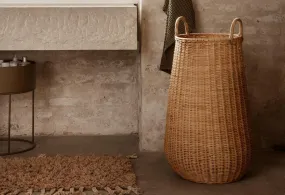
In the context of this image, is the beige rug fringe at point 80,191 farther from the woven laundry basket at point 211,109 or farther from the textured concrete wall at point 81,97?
the textured concrete wall at point 81,97

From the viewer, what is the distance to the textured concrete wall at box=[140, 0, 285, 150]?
3650 millimetres

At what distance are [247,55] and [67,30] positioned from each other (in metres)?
1.31

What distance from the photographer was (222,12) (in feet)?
12.0

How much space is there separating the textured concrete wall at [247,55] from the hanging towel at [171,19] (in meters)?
0.09

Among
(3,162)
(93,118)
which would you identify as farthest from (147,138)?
(3,162)

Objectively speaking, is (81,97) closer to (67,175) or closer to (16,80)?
(16,80)

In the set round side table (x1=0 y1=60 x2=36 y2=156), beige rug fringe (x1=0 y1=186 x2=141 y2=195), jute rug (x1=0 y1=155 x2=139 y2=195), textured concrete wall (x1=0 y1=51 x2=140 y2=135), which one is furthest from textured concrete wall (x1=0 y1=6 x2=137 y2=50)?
beige rug fringe (x1=0 y1=186 x2=141 y2=195)

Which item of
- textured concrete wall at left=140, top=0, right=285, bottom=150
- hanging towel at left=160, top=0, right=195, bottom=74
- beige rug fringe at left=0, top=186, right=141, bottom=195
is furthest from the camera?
Answer: textured concrete wall at left=140, top=0, right=285, bottom=150

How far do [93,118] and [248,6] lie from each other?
1.53 metres

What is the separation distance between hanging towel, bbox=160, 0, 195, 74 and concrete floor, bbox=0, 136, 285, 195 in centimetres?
69

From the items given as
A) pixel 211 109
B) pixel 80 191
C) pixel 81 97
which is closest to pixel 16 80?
pixel 81 97

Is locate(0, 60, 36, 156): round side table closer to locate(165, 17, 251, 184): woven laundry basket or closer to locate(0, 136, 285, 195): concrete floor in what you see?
locate(0, 136, 285, 195): concrete floor

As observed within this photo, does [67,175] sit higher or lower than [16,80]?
lower

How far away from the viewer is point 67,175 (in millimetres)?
3213
